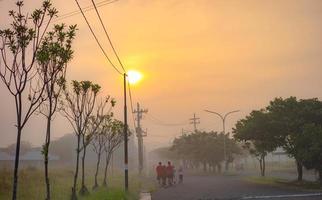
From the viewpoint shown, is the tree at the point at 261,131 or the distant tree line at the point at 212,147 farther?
the distant tree line at the point at 212,147

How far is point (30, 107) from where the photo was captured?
1612cm

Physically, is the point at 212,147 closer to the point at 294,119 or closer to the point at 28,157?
the point at 294,119

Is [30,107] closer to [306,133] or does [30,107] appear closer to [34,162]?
[306,133]

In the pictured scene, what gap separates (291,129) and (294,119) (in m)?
0.79

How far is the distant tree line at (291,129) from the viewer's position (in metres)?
34.0

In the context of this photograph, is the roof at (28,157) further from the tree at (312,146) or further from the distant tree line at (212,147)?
the tree at (312,146)

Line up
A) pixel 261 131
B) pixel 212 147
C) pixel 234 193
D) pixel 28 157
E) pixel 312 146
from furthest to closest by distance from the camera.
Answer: pixel 28 157 → pixel 212 147 → pixel 261 131 → pixel 312 146 → pixel 234 193

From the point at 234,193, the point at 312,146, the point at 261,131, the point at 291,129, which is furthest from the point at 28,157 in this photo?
the point at 234,193

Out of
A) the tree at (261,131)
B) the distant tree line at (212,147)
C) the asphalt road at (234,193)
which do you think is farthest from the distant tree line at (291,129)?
the distant tree line at (212,147)

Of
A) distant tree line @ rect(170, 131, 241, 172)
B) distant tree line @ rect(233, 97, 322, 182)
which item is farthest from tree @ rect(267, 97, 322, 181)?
distant tree line @ rect(170, 131, 241, 172)

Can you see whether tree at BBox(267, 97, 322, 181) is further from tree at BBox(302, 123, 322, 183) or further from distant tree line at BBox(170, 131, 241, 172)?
distant tree line at BBox(170, 131, 241, 172)

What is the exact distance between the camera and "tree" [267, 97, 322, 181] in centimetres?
3566

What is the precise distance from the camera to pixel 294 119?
121 feet

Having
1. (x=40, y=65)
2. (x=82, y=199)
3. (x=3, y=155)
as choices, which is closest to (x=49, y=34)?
(x=40, y=65)
